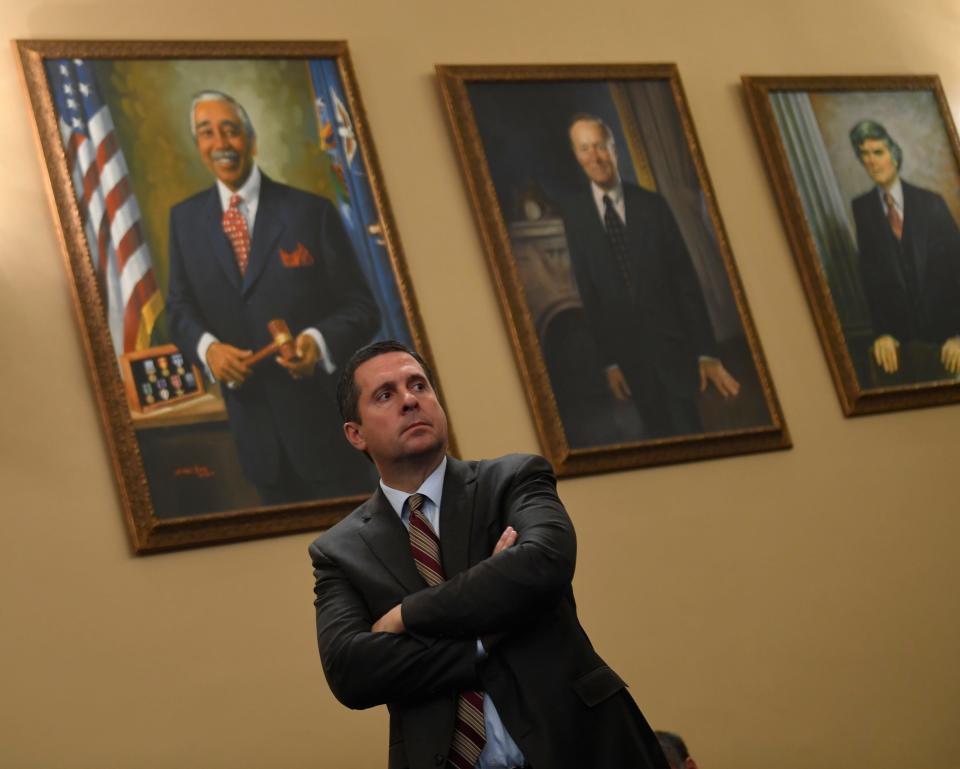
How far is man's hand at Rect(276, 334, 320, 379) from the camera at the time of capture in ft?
24.3

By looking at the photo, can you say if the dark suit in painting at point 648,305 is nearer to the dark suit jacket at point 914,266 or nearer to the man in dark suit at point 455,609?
the dark suit jacket at point 914,266

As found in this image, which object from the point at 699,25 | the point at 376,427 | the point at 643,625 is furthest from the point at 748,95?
the point at 376,427

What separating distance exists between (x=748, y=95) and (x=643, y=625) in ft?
10.7

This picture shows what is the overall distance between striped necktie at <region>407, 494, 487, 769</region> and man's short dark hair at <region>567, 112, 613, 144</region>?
457 centimetres

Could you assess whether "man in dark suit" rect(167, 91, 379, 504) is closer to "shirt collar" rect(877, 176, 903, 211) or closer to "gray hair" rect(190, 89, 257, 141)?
"gray hair" rect(190, 89, 257, 141)

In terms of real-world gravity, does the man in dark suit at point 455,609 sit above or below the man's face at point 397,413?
below

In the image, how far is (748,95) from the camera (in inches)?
361

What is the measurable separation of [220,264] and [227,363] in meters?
0.50

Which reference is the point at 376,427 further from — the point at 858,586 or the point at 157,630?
the point at 858,586

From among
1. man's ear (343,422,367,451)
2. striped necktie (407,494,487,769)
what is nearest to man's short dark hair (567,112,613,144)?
man's ear (343,422,367,451)

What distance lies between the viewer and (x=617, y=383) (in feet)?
26.9

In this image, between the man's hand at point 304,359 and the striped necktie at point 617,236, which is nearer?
the man's hand at point 304,359

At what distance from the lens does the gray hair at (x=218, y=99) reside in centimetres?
761

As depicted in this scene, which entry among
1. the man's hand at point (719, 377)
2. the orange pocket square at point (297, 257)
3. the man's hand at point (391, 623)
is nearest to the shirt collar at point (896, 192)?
the man's hand at point (719, 377)
